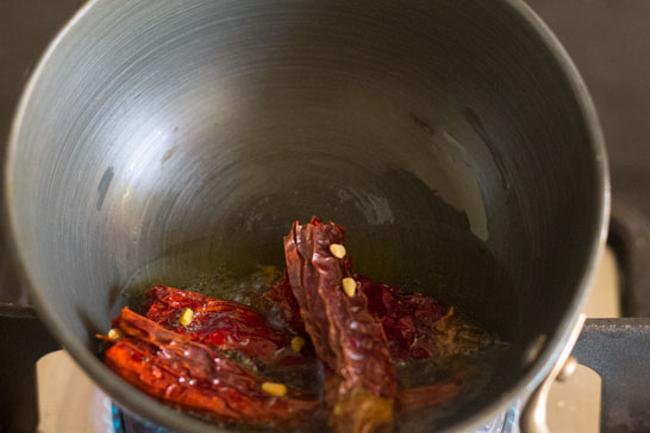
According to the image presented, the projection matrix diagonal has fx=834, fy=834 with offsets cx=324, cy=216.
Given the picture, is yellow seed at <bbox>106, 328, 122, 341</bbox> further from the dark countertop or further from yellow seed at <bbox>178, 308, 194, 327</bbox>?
the dark countertop

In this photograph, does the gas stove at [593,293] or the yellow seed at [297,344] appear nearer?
the yellow seed at [297,344]

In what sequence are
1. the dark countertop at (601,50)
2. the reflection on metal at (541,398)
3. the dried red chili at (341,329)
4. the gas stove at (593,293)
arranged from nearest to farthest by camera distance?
the dried red chili at (341,329), the reflection on metal at (541,398), the gas stove at (593,293), the dark countertop at (601,50)

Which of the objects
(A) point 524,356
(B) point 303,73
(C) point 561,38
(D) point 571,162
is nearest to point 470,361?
(A) point 524,356

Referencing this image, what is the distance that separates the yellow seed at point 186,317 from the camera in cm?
94

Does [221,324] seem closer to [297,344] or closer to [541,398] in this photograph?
[297,344]

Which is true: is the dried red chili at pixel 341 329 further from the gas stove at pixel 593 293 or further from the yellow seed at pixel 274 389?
the gas stove at pixel 593 293

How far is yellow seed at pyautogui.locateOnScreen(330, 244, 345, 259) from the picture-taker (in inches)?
37.3

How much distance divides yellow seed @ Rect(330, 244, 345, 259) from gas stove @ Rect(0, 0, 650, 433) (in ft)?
0.90

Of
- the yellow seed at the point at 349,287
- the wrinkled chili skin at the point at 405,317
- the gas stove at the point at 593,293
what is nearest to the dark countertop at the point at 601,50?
the gas stove at the point at 593,293

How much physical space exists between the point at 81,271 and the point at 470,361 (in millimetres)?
436

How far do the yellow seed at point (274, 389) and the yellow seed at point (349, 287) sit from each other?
13 cm

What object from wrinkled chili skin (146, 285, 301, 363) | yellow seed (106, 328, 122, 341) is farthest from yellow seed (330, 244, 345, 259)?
yellow seed (106, 328, 122, 341)

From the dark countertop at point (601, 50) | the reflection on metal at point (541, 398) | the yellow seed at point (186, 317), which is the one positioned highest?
the dark countertop at point (601, 50)

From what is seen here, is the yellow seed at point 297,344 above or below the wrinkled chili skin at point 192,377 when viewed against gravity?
above
